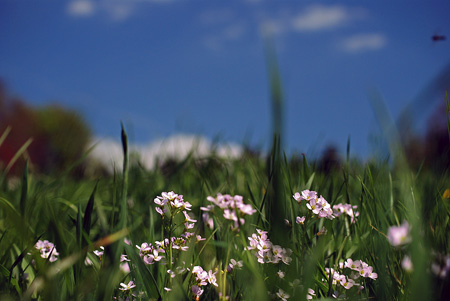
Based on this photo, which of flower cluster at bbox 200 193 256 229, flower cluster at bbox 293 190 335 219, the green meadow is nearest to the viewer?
the green meadow

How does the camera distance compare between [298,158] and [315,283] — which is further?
[298,158]

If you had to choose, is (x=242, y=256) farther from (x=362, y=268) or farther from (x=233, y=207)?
(x=362, y=268)

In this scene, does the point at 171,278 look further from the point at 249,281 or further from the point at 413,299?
the point at 413,299

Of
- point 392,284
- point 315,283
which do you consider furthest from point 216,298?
point 392,284

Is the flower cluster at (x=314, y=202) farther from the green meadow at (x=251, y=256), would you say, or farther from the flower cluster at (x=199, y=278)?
the flower cluster at (x=199, y=278)

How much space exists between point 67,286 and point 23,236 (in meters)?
0.39

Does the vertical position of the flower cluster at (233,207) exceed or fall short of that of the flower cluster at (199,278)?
it exceeds it

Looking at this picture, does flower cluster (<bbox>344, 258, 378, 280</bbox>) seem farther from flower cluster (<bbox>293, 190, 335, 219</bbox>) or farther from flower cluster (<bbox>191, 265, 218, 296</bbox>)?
flower cluster (<bbox>191, 265, 218, 296</bbox>)

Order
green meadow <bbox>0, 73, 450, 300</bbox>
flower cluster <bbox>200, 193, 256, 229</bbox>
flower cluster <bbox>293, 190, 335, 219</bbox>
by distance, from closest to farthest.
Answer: green meadow <bbox>0, 73, 450, 300</bbox>, flower cluster <bbox>200, 193, 256, 229</bbox>, flower cluster <bbox>293, 190, 335, 219</bbox>

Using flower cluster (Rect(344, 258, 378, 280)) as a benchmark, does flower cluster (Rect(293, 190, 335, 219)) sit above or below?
above

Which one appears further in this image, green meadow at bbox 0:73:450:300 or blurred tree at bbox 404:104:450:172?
blurred tree at bbox 404:104:450:172

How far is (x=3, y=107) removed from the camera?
89.7 ft

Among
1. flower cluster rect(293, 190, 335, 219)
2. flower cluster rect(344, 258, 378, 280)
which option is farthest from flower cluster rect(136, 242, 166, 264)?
flower cluster rect(344, 258, 378, 280)

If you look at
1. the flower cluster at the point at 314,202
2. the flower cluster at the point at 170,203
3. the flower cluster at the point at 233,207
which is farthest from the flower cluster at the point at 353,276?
the flower cluster at the point at 170,203
